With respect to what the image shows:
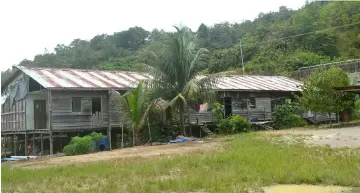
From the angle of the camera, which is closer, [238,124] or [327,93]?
[327,93]

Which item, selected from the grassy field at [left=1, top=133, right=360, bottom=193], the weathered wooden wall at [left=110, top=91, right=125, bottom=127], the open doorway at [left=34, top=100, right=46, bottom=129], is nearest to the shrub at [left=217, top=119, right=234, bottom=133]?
the weathered wooden wall at [left=110, top=91, right=125, bottom=127]

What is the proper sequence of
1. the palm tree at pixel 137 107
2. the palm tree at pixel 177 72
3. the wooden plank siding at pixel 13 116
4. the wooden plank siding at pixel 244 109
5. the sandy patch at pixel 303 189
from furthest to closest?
the wooden plank siding at pixel 244 109, the wooden plank siding at pixel 13 116, the palm tree at pixel 177 72, the palm tree at pixel 137 107, the sandy patch at pixel 303 189

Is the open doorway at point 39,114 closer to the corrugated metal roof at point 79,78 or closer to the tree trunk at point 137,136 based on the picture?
the corrugated metal roof at point 79,78

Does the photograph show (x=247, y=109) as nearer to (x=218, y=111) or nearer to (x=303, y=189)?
(x=218, y=111)

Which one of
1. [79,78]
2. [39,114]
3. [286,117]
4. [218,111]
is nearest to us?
[79,78]

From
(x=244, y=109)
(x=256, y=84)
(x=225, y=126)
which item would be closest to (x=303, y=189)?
(x=225, y=126)

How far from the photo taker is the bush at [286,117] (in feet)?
83.3

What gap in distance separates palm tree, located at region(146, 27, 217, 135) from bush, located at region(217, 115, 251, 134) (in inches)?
107

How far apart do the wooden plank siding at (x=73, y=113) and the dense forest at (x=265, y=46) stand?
21.3m

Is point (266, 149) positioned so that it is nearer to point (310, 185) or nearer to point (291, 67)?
point (310, 185)

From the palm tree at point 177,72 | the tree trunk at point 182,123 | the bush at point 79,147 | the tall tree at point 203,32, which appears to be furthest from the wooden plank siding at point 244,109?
the tall tree at point 203,32

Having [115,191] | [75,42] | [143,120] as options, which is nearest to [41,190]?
[115,191]

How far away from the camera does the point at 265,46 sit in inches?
1991

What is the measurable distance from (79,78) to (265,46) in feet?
110
